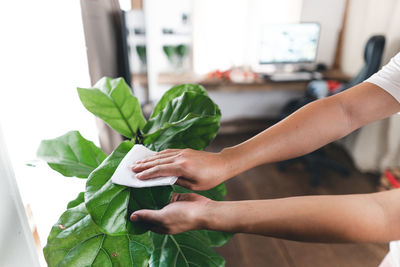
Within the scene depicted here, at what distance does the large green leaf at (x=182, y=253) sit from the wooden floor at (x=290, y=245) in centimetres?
106

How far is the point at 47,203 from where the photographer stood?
1.04 meters

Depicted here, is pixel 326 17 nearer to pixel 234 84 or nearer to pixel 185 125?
pixel 234 84

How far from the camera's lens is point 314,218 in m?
0.54

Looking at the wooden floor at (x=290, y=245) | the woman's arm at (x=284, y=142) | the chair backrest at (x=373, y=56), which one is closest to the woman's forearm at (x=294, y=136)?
the woman's arm at (x=284, y=142)

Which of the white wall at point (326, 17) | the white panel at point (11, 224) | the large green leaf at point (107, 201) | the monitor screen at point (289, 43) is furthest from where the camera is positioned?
the white wall at point (326, 17)

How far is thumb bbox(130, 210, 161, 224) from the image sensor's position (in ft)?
1.80

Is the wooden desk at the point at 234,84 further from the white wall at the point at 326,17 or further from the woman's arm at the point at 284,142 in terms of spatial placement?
the woman's arm at the point at 284,142

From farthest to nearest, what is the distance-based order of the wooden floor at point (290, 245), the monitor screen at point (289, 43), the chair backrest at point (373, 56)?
the monitor screen at point (289, 43), the chair backrest at point (373, 56), the wooden floor at point (290, 245)

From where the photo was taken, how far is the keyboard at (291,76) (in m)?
2.72

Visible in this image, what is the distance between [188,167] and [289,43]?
2.46 meters

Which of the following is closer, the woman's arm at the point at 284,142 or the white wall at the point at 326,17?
the woman's arm at the point at 284,142

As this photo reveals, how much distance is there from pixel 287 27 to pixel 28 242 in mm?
2636

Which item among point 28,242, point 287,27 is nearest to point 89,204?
point 28,242

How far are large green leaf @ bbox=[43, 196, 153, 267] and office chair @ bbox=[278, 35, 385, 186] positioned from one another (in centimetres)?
203
